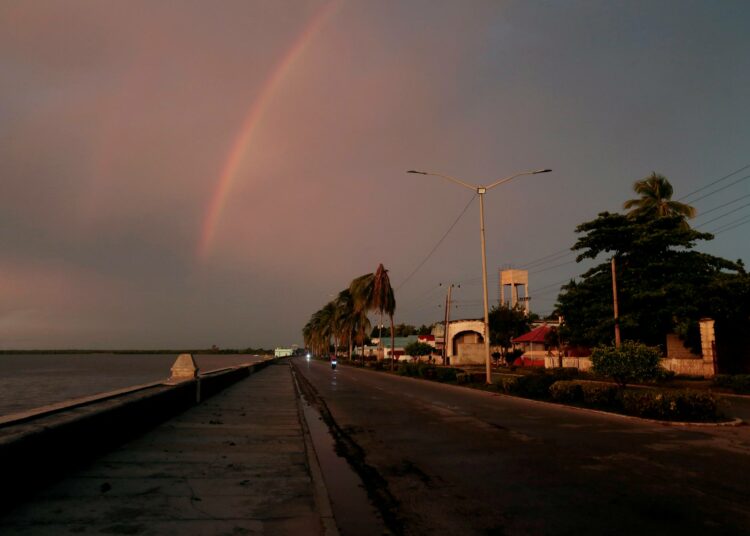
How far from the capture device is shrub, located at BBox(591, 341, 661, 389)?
21734 mm

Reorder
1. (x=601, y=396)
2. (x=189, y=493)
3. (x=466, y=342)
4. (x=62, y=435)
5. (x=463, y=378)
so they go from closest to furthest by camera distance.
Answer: (x=189, y=493), (x=62, y=435), (x=601, y=396), (x=463, y=378), (x=466, y=342)

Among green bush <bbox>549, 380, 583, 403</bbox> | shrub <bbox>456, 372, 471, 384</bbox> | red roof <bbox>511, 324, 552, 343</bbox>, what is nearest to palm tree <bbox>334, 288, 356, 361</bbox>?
red roof <bbox>511, 324, 552, 343</bbox>

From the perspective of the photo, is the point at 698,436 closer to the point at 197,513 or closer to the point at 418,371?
the point at 197,513

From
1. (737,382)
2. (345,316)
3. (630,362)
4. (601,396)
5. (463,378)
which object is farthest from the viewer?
(345,316)

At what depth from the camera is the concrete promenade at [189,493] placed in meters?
5.49

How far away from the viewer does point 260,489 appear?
718cm

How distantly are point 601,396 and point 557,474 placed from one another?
12.6m

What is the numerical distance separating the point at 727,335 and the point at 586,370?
1404cm

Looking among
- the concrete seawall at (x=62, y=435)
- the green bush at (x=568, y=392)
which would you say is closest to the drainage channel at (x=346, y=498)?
the concrete seawall at (x=62, y=435)

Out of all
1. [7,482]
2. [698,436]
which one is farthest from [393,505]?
[698,436]

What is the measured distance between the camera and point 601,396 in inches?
788

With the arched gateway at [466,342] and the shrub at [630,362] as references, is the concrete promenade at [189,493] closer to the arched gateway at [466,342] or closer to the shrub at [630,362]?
the shrub at [630,362]

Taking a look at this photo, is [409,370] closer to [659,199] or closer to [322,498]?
[659,199]

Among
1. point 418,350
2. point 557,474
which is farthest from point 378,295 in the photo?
point 557,474
